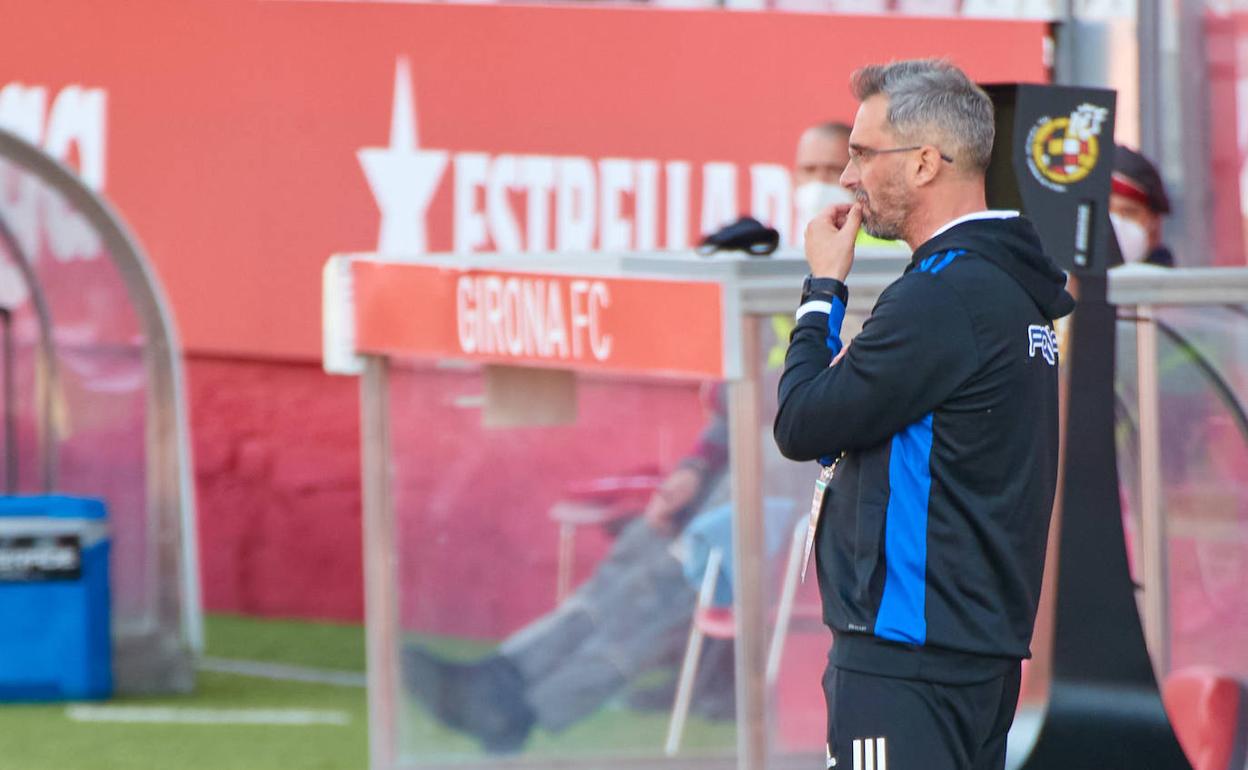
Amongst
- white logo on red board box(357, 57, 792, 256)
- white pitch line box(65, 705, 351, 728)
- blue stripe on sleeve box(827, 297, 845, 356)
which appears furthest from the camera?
white logo on red board box(357, 57, 792, 256)

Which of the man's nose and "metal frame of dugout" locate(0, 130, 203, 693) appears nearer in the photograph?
the man's nose

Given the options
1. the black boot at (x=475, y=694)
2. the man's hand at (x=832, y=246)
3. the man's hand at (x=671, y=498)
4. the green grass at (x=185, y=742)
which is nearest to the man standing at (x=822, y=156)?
the man's hand at (x=671, y=498)

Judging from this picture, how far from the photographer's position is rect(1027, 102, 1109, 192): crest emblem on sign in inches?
141

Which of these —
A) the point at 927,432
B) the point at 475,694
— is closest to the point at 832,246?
the point at 927,432

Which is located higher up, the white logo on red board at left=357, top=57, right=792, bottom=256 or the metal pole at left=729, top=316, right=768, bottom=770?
the white logo on red board at left=357, top=57, right=792, bottom=256

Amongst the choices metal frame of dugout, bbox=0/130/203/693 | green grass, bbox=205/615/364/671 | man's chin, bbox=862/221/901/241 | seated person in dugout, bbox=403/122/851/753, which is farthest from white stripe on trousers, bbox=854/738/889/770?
green grass, bbox=205/615/364/671

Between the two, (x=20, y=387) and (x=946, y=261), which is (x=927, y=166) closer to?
(x=946, y=261)

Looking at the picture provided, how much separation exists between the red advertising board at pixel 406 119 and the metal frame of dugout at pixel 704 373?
3411mm

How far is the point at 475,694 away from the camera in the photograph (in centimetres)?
499

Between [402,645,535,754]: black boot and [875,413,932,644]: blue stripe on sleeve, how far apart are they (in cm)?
248

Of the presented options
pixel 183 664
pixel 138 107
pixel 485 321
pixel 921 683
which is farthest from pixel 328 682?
pixel 921 683

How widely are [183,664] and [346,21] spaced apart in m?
2.70

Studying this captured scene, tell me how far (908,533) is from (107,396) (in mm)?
5367

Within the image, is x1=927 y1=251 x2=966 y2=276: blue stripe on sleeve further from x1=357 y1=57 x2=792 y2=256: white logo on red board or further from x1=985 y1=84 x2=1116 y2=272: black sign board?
x1=357 y1=57 x2=792 y2=256: white logo on red board
